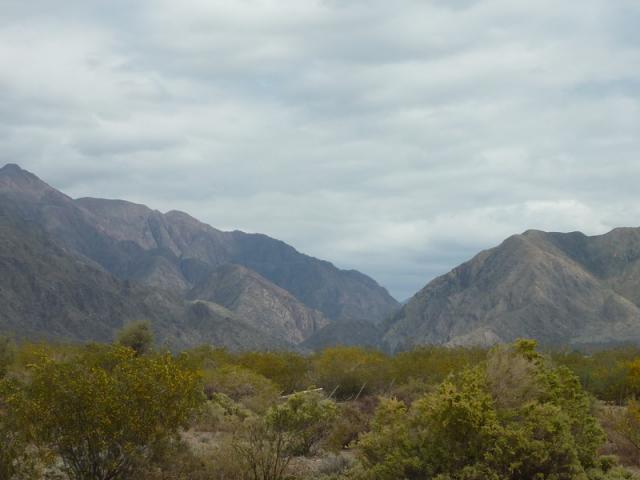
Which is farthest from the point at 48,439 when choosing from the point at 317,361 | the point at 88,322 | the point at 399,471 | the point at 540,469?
the point at 88,322

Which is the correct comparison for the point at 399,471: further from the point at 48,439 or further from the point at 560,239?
the point at 560,239

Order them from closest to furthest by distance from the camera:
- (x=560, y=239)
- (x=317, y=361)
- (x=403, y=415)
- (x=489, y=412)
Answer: (x=489, y=412), (x=403, y=415), (x=317, y=361), (x=560, y=239)

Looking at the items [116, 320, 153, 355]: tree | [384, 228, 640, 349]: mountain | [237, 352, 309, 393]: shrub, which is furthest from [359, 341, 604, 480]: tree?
[384, 228, 640, 349]: mountain

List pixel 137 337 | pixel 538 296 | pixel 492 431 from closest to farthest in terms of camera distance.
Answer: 1. pixel 492 431
2. pixel 137 337
3. pixel 538 296

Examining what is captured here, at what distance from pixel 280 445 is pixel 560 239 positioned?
178486 millimetres

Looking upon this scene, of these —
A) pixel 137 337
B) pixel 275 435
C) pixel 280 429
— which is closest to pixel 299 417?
pixel 280 429

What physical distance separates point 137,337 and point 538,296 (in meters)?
118

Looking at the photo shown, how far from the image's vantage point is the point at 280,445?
1576 cm

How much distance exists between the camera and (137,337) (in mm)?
47625

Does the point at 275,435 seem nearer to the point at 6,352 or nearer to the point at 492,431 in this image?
the point at 492,431

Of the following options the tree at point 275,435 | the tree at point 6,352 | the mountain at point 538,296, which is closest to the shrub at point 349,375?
the tree at point 6,352

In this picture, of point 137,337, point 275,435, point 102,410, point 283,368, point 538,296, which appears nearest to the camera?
point 102,410

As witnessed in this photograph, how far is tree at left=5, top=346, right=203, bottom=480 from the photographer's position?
12422 mm

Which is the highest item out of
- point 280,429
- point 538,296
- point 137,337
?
point 538,296
